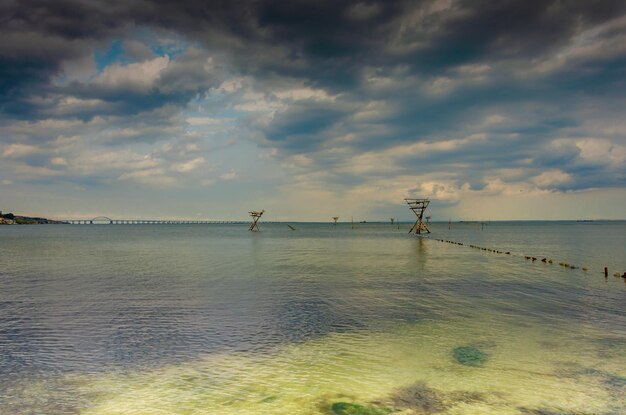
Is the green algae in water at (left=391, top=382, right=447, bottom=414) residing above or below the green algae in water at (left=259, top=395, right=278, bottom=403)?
above

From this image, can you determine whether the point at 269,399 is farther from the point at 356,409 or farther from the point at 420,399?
the point at 420,399

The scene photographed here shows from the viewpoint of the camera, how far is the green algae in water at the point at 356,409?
895 cm

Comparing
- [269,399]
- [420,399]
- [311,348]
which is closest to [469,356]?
[420,399]

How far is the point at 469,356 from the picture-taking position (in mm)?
12734

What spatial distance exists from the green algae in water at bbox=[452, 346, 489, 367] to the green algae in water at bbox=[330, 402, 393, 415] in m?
4.21

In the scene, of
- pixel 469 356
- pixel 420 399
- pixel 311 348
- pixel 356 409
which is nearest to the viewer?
pixel 356 409

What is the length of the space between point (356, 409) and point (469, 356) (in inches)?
210

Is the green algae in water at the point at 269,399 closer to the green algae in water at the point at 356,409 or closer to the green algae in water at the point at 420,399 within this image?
the green algae in water at the point at 356,409

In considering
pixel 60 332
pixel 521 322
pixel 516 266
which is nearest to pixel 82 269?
pixel 60 332

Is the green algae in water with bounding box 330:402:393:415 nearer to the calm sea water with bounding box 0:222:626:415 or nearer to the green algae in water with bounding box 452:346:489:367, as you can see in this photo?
the calm sea water with bounding box 0:222:626:415

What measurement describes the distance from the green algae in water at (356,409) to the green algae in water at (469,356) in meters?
4.21

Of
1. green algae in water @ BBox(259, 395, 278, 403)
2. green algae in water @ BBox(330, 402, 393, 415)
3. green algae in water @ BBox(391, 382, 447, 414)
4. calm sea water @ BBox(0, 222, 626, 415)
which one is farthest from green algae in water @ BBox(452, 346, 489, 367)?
green algae in water @ BBox(259, 395, 278, 403)

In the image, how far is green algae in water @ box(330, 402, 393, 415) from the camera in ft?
29.3

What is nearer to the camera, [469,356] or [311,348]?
[469,356]
